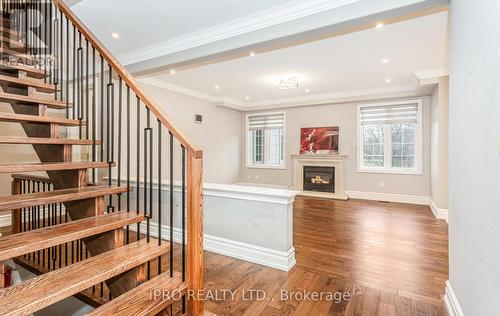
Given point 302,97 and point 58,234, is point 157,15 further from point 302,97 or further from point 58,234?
point 302,97

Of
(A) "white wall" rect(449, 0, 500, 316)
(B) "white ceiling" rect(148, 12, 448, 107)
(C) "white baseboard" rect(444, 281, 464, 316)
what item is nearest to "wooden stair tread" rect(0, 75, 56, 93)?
(B) "white ceiling" rect(148, 12, 448, 107)

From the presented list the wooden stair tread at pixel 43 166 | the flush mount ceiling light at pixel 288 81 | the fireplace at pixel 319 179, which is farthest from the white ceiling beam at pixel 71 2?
the fireplace at pixel 319 179

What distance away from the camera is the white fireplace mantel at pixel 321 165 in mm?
6523

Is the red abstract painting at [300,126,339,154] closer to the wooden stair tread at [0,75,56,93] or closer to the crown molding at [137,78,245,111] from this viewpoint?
the crown molding at [137,78,245,111]

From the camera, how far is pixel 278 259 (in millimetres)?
2650

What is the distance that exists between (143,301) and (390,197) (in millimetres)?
6114

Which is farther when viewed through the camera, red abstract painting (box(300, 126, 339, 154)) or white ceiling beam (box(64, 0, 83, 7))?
red abstract painting (box(300, 126, 339, 154))

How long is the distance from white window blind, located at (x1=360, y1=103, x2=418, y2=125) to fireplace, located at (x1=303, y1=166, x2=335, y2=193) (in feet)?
5.10

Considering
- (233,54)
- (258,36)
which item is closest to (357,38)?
(258,36)

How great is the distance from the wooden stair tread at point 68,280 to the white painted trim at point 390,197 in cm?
577

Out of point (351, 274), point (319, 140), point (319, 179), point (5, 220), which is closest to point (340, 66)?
point (319, 140)

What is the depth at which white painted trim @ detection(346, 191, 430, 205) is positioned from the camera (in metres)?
5.78

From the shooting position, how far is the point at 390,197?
611 cm

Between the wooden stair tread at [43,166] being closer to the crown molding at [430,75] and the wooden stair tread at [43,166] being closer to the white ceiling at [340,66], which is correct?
the white ceiling at [340,66]
